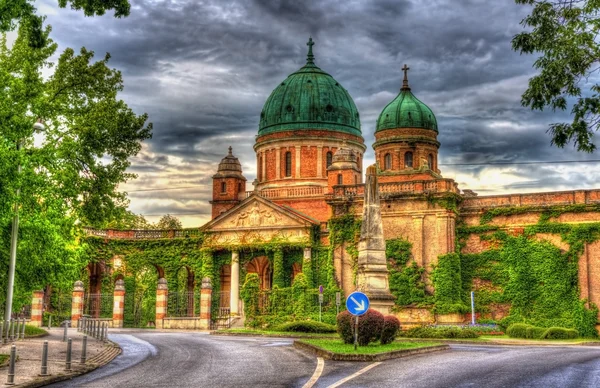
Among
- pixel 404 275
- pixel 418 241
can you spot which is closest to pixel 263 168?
pixel 418 241

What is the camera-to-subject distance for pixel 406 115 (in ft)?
187

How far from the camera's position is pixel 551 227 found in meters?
43.3

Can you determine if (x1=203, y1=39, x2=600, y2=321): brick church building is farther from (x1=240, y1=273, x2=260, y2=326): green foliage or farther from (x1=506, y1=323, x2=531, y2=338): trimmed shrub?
(x1=506, y1=323, x2=531, y2=338): trimmed shrub

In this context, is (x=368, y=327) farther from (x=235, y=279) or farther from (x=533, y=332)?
(x=235, y=279)

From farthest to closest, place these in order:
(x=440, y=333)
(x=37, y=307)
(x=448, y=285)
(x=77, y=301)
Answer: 1. (x=77, y=301)
2. (x=37, y=307)
3. (x=448, y=285)
4. (x=440, y=333)

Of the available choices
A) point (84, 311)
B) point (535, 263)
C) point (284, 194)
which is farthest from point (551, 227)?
point (84, 311)

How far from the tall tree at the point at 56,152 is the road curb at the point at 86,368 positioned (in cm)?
475

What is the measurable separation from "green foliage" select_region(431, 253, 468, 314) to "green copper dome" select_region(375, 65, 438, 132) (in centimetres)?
1488

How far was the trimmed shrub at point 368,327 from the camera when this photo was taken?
854 inches

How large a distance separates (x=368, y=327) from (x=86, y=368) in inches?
323

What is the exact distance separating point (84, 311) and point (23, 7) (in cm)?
4007

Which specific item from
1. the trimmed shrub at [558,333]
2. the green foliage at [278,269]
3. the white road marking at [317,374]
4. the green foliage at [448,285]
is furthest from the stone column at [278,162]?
the white road marking at [317,374]

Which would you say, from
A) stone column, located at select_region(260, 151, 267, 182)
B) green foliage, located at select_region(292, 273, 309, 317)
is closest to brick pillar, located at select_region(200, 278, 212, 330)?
green foliage, located at select_region(292, 273, 309, 317)

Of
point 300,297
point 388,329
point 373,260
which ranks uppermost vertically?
point 373,260
